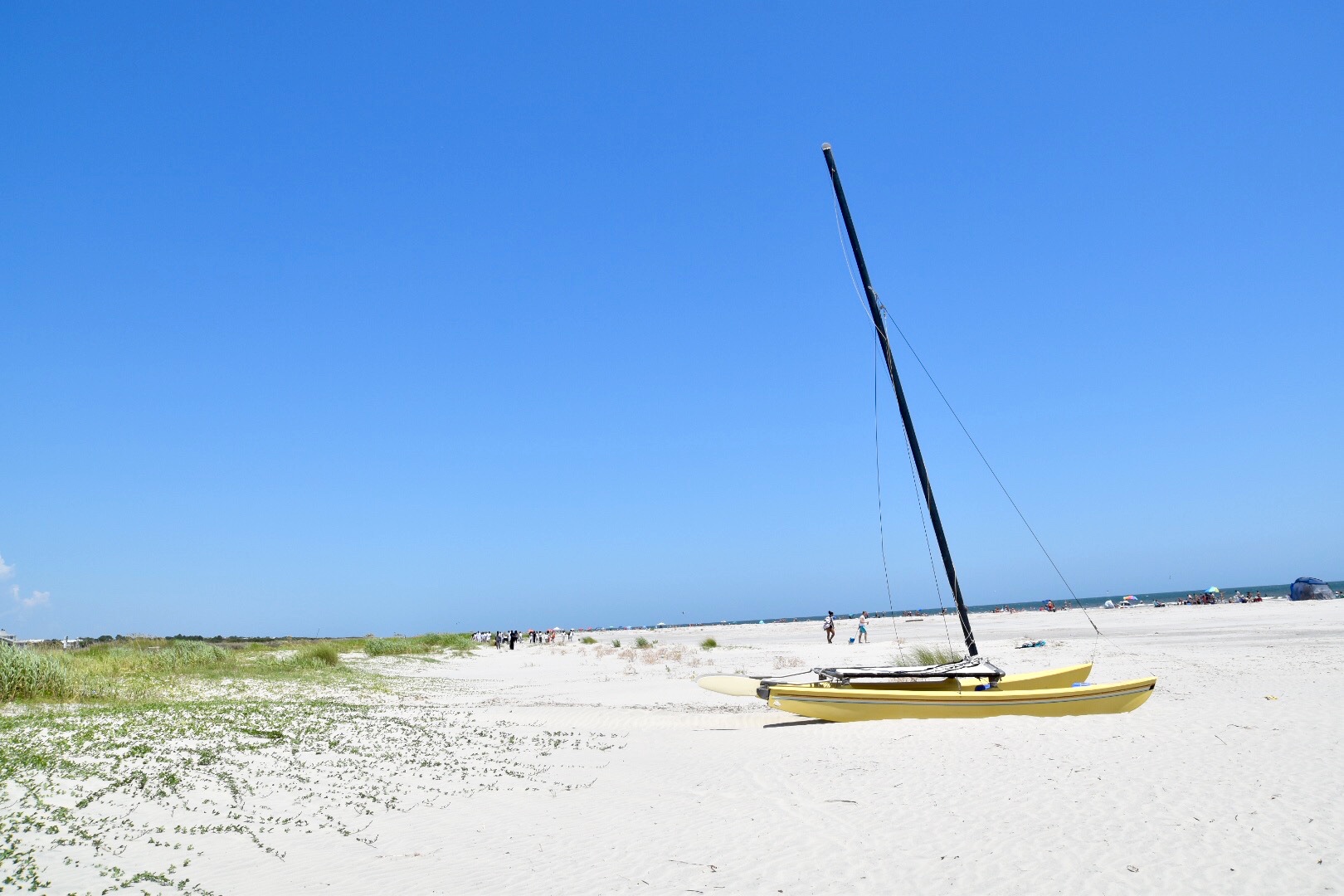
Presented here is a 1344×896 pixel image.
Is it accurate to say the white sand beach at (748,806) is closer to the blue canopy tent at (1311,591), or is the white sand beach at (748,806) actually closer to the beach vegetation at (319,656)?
the beach vegetation at (319,656)

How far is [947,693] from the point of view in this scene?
14.4 meters

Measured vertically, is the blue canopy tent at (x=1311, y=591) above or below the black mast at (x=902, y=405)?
below

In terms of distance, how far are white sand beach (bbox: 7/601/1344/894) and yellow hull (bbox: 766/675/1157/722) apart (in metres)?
0.33

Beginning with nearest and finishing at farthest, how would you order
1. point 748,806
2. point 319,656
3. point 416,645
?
point 748,806 < point 319,656 < point 416,645

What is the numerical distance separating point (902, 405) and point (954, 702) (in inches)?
295

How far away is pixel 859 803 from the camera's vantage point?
30.0ft

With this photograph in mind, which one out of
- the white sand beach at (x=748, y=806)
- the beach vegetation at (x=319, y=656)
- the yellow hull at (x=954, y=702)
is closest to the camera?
the white sand beach at (x=748, y=806)

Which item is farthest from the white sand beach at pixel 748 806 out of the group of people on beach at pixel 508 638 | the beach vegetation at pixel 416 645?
the group of people on beach at pixel 508 638

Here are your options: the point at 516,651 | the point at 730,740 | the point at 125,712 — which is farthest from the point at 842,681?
the point at 516,651

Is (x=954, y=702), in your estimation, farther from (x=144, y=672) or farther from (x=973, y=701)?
(x=144, y=672)

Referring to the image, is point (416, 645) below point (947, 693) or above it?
below

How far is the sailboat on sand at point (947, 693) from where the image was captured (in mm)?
14078

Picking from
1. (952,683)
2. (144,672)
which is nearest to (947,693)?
(952,683)

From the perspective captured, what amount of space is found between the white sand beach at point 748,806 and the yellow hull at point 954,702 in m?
0.33
